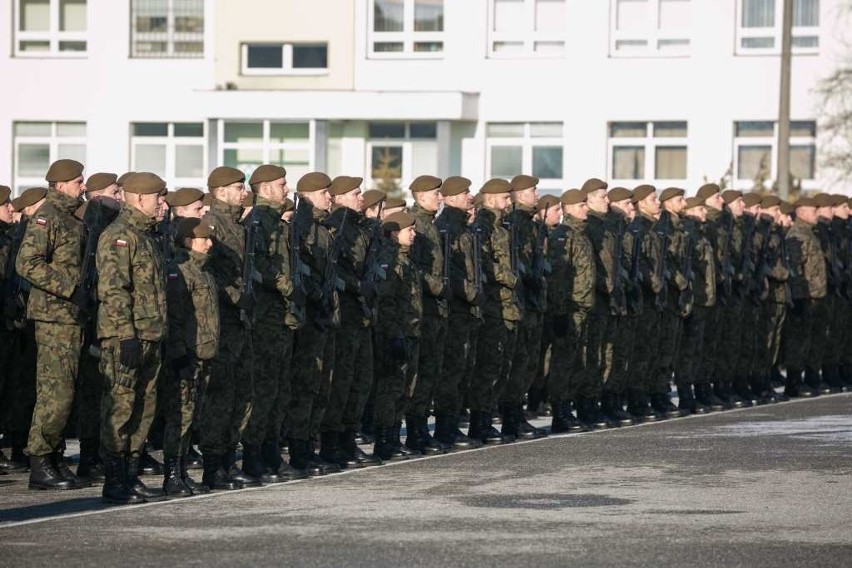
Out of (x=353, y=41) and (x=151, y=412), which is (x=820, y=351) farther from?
(x=353, y=41)

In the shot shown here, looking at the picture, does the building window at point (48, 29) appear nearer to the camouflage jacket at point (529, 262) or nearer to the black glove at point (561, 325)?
the black glove at point (561, 325)

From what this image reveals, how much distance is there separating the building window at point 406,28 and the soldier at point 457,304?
32.9 meters

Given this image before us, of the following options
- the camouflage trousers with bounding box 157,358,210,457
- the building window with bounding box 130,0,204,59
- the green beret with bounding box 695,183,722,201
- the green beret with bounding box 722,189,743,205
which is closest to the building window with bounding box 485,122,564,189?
the building window with bounding box 130,0,204,59

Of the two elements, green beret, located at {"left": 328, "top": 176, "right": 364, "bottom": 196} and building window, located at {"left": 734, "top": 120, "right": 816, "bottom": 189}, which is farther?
building window, located at {"left": 734, "top": 120, "right": 816, "bottom": 189}

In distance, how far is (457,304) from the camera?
15.6 meters

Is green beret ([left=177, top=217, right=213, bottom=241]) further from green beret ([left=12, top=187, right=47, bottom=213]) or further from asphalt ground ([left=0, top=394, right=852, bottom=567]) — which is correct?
green beret ([left=12, top=187, right=47, bottom=213])

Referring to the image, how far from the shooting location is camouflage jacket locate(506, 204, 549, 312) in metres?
16.2

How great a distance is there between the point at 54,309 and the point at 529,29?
3535 cm

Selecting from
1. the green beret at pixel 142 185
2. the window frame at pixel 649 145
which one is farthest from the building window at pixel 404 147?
the green beret at pixel 142 185

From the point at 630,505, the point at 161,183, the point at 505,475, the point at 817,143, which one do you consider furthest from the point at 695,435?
the point at 817,143

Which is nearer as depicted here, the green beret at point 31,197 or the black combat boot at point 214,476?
the black combat boot at point 214,476

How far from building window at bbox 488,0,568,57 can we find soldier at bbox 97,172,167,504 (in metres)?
35.6

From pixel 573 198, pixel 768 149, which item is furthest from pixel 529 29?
pixel 573 198

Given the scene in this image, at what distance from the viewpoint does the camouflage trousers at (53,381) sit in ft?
42.1
